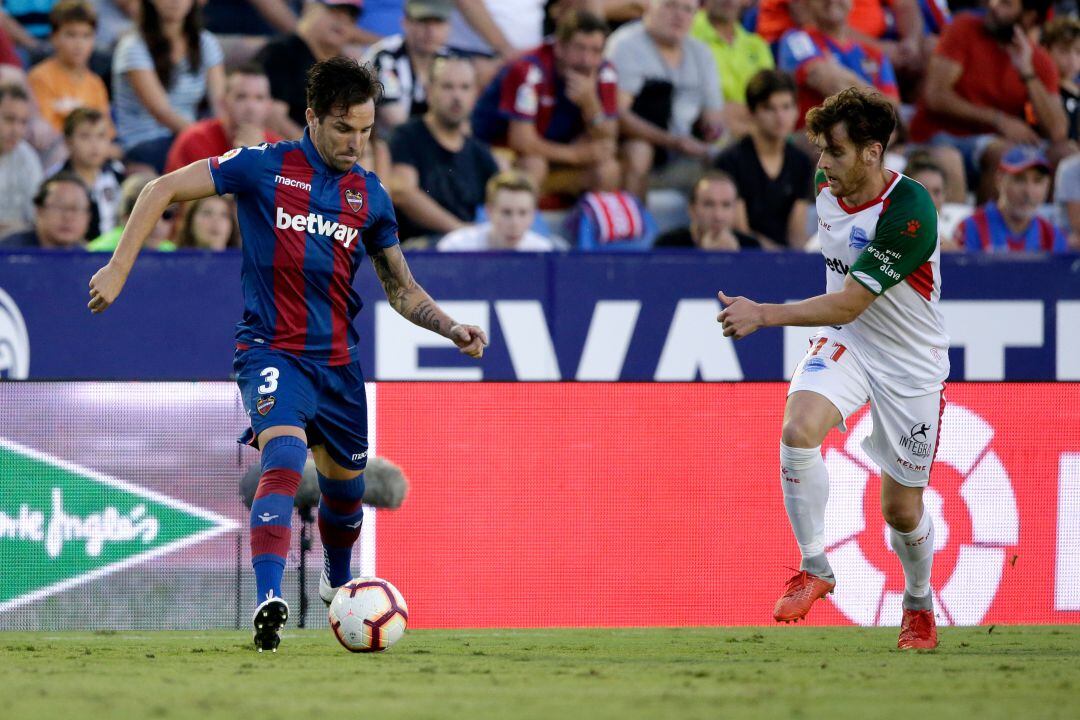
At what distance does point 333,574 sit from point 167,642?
2.65 feet

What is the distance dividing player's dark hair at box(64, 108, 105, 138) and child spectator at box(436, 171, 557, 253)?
98.1 inches

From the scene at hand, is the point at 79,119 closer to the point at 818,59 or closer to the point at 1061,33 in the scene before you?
the point at 818,59

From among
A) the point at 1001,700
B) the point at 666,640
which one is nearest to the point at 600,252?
the point at 666,640

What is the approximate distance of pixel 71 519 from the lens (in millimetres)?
7902

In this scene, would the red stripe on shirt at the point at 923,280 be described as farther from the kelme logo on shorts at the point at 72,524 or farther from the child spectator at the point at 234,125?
the child spectator at the point at 234,125

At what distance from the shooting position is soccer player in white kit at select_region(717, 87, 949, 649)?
20.5ft

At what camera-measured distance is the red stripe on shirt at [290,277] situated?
6238mm

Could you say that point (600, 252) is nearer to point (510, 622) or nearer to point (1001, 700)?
point (510, 622)

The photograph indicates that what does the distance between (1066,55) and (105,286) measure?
9538 mm

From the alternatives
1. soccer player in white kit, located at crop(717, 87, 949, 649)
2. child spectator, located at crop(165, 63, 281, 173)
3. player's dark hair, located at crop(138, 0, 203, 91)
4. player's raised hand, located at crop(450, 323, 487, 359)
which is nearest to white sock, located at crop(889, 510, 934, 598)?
soccer player in white kit, located at crop(717, 87, 949, 649)

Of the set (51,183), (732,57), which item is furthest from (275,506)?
(732,57)

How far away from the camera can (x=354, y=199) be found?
638cm

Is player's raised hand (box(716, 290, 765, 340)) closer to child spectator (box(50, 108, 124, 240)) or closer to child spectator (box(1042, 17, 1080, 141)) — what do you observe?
child spectator (box(50, 108, 124, 240))

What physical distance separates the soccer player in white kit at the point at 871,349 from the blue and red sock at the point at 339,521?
181 cm
